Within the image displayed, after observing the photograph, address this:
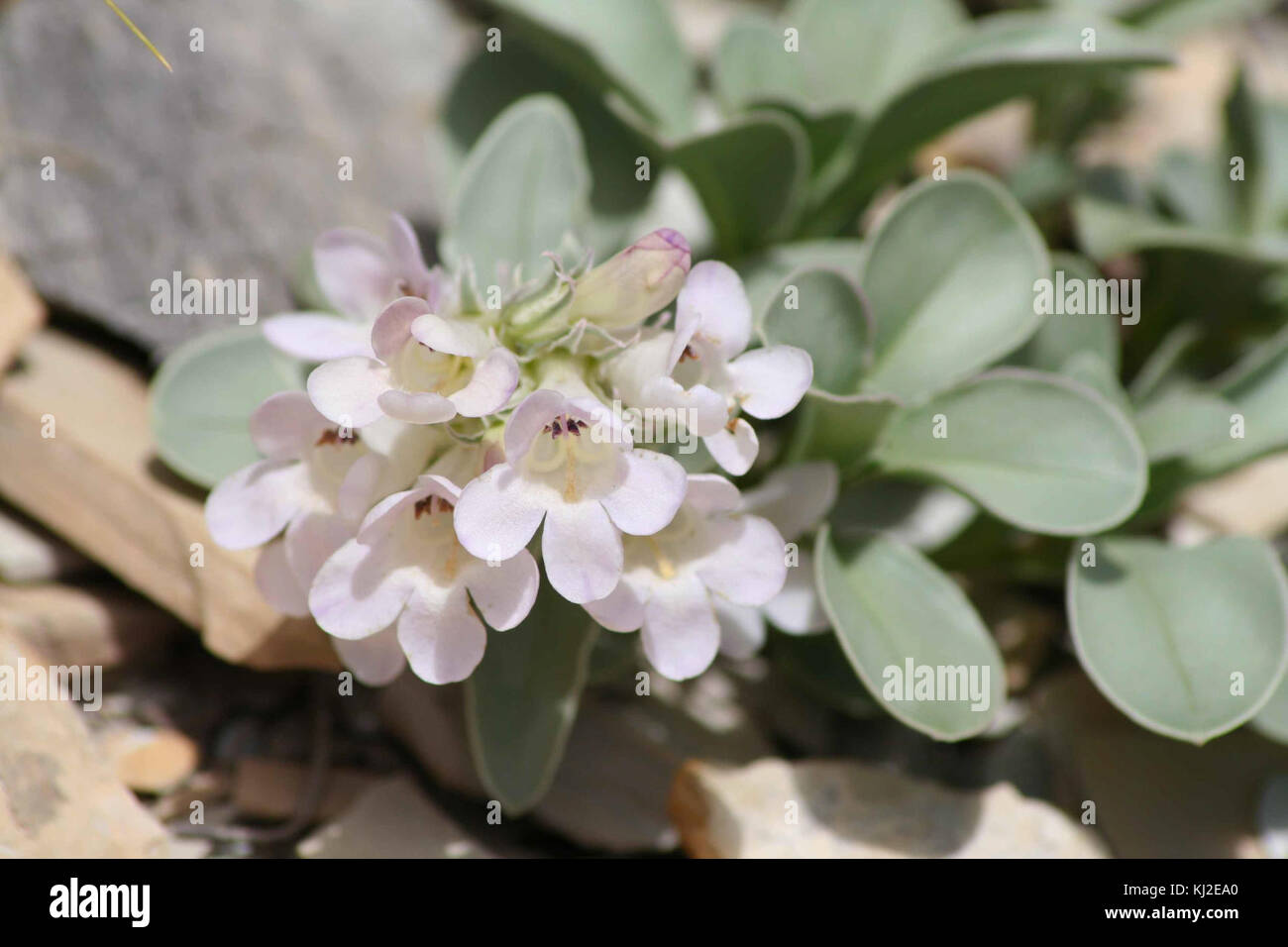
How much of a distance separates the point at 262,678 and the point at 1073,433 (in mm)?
1407

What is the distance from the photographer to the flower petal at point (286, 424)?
1394 millimetres

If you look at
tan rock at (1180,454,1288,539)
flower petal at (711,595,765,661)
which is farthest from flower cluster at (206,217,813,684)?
tan rock at (1180,454,1288,539)

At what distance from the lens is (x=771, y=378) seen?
140 cm

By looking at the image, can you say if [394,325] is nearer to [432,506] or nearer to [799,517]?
[432,506]

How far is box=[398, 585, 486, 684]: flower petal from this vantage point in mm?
1328

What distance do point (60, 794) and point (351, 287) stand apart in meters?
0.78

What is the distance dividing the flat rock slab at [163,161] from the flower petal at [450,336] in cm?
80

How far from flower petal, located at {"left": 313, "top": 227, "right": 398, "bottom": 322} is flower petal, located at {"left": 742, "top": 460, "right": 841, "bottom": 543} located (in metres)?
0.59

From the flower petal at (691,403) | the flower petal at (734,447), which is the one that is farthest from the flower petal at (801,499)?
the flower petal at (691,403)

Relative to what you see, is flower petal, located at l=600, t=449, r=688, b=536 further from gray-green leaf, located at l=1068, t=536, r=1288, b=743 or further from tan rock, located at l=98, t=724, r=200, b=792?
tan rock, located at l=98, t=724, r=200, b=792

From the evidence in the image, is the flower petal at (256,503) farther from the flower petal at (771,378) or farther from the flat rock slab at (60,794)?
the flower petal at (771,378)
